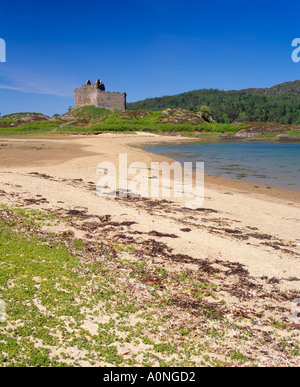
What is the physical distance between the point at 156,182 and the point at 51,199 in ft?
23.2

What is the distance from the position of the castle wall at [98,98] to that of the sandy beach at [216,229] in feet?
308

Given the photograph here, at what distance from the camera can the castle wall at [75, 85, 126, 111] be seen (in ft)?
345

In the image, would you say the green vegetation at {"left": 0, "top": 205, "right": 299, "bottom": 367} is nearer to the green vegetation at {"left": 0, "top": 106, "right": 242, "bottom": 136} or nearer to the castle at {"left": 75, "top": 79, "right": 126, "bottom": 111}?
the green vegetation at {"left": 0, "top": 106, "right": 242, "bottom": 136}

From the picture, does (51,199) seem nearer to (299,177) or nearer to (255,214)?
(255,214)

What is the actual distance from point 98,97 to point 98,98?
339 mm

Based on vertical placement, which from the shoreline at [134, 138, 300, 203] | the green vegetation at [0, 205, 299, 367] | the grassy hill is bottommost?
the green vegetation at [0, 205, 299, 367]

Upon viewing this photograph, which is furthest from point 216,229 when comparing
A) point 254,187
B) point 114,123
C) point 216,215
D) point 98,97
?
point 98,97

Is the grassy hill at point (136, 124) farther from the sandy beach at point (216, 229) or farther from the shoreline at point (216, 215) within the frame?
the sandy beach at point (216, 229)

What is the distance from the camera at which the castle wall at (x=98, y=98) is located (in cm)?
10519

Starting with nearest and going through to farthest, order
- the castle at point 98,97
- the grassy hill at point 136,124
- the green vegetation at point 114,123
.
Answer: the green vegetation at point 114,123, the grassy hill at point 136,124, the castle at point 98,97

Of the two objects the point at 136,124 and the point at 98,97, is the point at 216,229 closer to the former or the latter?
the point at 136,124

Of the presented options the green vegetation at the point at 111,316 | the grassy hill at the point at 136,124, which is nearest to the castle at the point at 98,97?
the grassy hill at the point at 136,124

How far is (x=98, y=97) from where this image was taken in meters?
105

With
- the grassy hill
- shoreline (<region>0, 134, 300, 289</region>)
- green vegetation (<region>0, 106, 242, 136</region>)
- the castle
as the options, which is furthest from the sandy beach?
the castle
